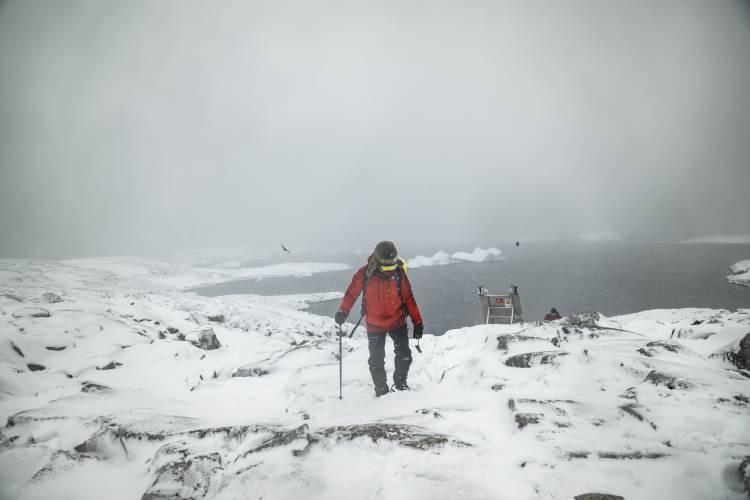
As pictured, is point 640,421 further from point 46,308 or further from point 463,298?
point 463,298

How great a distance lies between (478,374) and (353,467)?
3.73m

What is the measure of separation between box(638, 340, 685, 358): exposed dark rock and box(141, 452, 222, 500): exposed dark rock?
20.4 feet

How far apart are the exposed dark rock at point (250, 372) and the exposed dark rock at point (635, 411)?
669 cm

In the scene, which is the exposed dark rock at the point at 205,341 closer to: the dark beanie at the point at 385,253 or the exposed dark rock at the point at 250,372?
the exposed dark rock at the point at 250,372

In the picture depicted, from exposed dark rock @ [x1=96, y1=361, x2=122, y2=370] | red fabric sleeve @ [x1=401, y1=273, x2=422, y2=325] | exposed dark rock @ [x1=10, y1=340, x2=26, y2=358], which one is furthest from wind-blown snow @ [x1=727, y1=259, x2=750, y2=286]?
exposed dark rock @ [x1=10, y1=340, x2=26, y2=358]

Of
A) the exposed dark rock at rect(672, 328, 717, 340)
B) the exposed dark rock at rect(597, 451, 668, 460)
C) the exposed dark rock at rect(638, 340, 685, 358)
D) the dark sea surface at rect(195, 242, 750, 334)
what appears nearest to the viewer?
the exposed dark rock at rect(597, 451, 668, 460)

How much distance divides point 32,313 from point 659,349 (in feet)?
56.9

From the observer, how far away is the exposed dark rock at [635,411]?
9.66 ft

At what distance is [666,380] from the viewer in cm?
358

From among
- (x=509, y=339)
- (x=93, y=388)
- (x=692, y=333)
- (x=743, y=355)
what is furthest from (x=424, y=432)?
(x=692, y=333)

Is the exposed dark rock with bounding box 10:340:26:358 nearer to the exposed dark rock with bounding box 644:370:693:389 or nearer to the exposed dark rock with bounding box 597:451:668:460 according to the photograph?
the exposed dark rock with bounding box 597:451:668:460

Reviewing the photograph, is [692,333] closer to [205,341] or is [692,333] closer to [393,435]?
[393,435]

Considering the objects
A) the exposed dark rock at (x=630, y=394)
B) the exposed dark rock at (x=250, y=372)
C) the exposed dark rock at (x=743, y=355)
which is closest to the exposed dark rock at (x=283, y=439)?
the exposed dark rock at (x=630, y=394)

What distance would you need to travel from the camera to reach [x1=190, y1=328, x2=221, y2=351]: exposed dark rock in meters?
11.1
